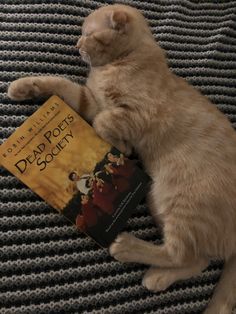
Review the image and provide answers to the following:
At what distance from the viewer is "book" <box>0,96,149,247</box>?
0.91 metres

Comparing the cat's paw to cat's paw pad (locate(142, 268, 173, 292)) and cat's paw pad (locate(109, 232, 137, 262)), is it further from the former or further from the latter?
cat's paw pad (locate(142, 268, 173, 292))

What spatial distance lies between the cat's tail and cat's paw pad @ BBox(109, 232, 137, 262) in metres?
0.22

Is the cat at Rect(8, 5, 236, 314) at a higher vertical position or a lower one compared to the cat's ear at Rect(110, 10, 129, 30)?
lower

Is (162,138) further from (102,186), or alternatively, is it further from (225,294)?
(225,294)

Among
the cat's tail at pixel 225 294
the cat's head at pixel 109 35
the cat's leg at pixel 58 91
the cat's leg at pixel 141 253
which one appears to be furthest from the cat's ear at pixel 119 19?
the cat's tail at pixel 225 294

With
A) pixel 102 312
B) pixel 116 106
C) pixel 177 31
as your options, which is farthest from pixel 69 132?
pixel 177 31

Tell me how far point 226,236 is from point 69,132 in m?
0.46

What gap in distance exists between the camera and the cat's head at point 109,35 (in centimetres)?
104

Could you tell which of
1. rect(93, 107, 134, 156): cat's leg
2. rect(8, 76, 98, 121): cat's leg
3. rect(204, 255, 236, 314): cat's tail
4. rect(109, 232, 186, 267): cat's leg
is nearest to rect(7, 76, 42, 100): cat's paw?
rect(8, 76, 98, 121): cat's leg

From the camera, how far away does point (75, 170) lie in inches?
37.4

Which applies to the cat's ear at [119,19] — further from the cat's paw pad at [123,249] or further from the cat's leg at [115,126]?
the cat's paw pad at [123,249]

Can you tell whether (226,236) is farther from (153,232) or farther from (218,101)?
(218,101)

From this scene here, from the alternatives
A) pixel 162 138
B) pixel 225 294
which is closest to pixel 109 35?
pixel 162 138

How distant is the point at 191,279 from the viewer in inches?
38.6
